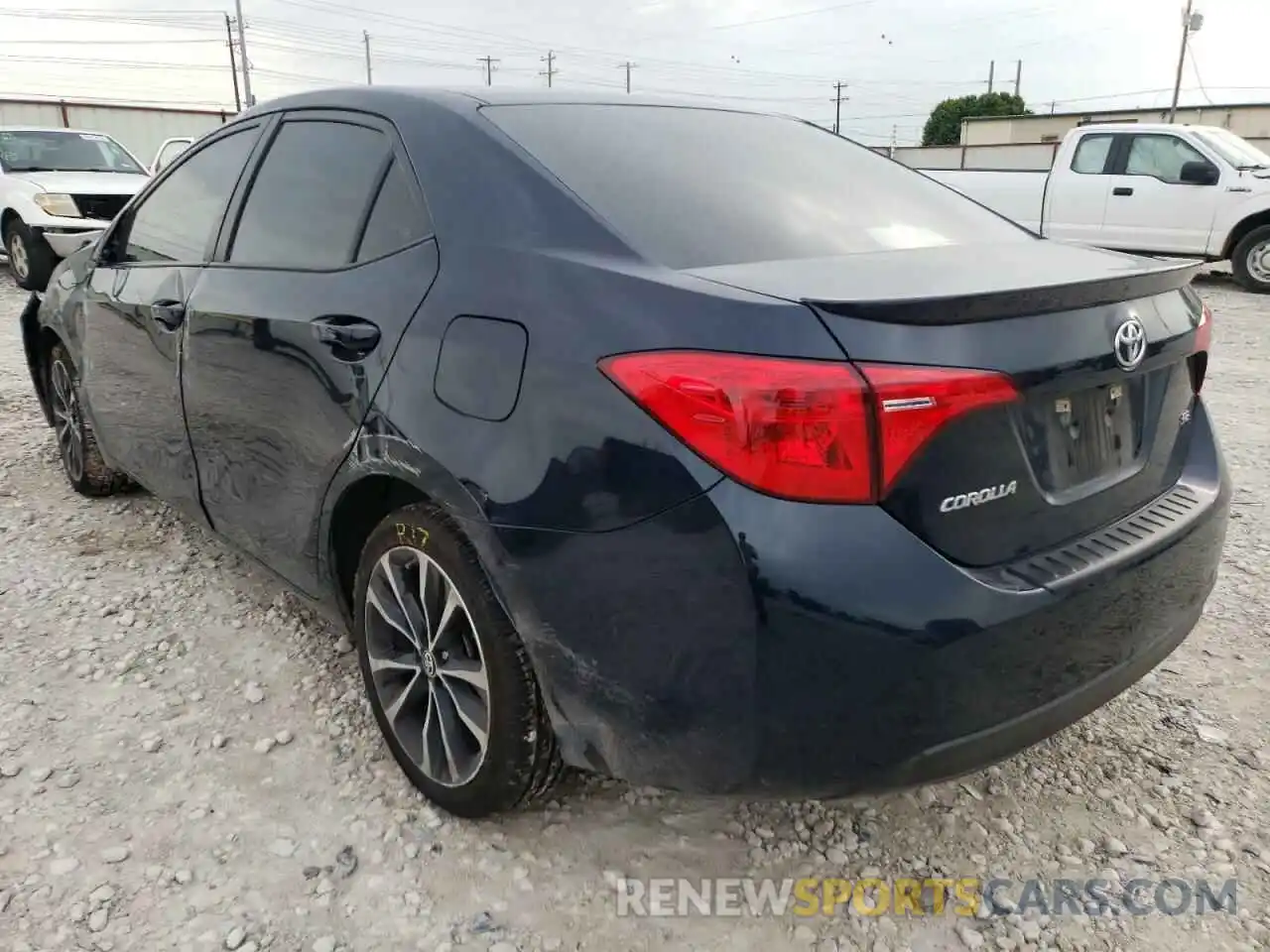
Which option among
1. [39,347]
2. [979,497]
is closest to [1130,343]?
[979,497]

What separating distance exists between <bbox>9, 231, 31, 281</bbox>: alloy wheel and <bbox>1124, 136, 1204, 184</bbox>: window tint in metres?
12.1

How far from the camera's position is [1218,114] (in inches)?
1276

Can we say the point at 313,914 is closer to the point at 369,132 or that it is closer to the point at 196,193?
the point at 369,132

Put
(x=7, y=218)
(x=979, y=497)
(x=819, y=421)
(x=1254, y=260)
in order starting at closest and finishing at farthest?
(x=819, y=421), (x=979, y=497), (x=1254, y=260), (x=7, y=218)

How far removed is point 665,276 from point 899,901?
1376 millimetres

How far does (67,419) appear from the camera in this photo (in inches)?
169

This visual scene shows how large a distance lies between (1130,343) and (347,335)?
1655 mm

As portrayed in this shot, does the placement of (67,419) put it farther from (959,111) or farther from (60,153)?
(959,111)

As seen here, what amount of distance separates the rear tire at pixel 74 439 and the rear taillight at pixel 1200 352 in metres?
3.94

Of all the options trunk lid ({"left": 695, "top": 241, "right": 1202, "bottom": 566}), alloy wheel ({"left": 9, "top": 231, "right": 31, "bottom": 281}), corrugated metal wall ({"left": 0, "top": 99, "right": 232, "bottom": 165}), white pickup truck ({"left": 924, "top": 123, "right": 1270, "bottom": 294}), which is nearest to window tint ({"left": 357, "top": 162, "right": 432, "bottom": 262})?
trunk lid ({"left": 695, "top": 241, "right": 1202, "bottom": 566})

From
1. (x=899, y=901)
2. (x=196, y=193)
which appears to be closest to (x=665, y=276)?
(x=899, y=901)

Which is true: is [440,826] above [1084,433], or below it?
below

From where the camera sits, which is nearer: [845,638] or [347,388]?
[845,638]

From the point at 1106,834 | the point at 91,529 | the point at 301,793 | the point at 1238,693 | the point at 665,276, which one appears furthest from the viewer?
the point at 91,529
